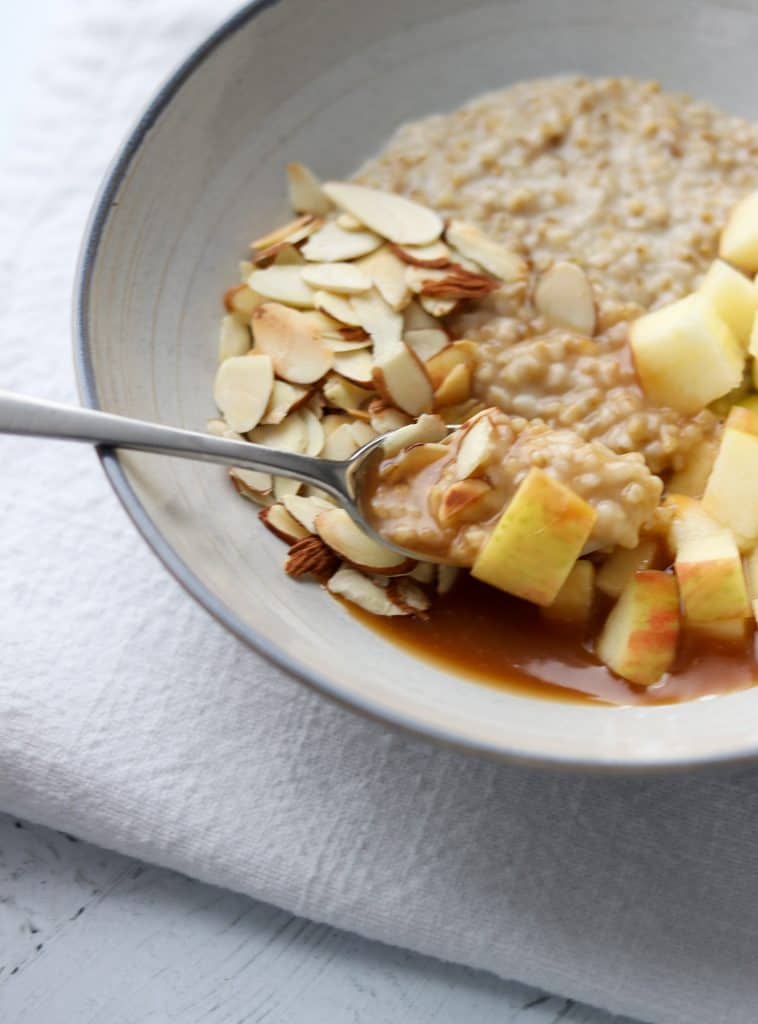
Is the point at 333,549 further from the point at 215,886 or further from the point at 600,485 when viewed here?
the point at 215,886

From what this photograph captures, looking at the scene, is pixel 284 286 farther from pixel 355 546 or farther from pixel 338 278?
pixel 355 546

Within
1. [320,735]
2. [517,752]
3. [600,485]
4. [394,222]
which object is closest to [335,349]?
[394,222]

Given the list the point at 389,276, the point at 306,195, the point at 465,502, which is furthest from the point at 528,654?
the point at 306,195

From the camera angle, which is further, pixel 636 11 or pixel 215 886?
pixel 636 11

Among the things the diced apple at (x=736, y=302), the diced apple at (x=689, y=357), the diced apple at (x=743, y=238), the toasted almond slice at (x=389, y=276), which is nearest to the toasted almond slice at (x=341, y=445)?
the toasted almond slice at (x=389, y=276)

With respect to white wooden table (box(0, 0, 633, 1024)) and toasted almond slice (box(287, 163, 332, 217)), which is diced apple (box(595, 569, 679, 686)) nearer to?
white wooden table (box(0, 0, 633, 1024))

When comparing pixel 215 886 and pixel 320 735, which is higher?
pixel 320 735

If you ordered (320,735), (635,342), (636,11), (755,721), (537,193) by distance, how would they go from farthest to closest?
(636,11) < (537,193) < (635,342) < (320,735) < (755,721)

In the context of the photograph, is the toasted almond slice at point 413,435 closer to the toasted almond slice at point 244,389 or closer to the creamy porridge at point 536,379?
the creamy porridge at point 536,379

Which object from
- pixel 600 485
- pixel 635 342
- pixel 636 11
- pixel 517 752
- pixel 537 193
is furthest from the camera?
pixel 636 11
